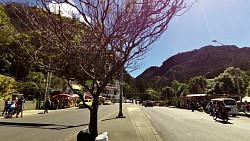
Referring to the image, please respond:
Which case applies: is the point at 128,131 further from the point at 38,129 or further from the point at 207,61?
the point at 207,61

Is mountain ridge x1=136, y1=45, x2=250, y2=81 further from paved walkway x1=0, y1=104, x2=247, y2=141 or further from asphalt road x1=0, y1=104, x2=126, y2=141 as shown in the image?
paved walkway x1=0, y1=104, x2=247, y2=141

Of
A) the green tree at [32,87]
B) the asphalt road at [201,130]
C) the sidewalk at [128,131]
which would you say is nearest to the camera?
the sidewalk at [128,131]

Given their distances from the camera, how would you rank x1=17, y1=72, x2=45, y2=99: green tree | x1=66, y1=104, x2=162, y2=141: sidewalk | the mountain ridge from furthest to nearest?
1. the mountain ridge
2. x1=17, y1=72, x2=45, y2=99: green tree
3. x1=66, y1=104, x2=162, y2=141: sidewalk

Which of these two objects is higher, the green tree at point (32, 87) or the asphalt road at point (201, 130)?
the green tree at point (32, 87)

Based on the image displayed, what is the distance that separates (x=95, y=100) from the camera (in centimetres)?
661

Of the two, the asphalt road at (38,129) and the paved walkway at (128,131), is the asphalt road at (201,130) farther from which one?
the asphalt road at (38,129)

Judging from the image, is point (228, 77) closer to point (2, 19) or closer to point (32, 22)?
point (2, 19)

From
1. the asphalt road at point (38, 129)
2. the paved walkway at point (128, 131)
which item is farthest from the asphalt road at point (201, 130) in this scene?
the asphalt road at point (38, 129)

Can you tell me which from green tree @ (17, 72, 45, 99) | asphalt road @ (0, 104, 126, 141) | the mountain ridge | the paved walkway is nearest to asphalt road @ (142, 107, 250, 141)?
the paved walkway

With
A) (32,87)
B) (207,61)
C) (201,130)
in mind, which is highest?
(207,61)

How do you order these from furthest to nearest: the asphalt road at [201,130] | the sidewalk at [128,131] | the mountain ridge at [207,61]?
the mountain ridge at [207,61]
the asphalt road at [201,130]
the sidewalk at [128,131]

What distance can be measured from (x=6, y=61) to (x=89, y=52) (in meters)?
40.8

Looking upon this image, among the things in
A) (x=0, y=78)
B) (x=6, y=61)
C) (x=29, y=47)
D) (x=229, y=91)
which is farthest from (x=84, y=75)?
(x=229, y=91)

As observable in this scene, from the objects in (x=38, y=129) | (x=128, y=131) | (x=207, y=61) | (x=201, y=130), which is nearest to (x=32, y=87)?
(x=38, y=129)
